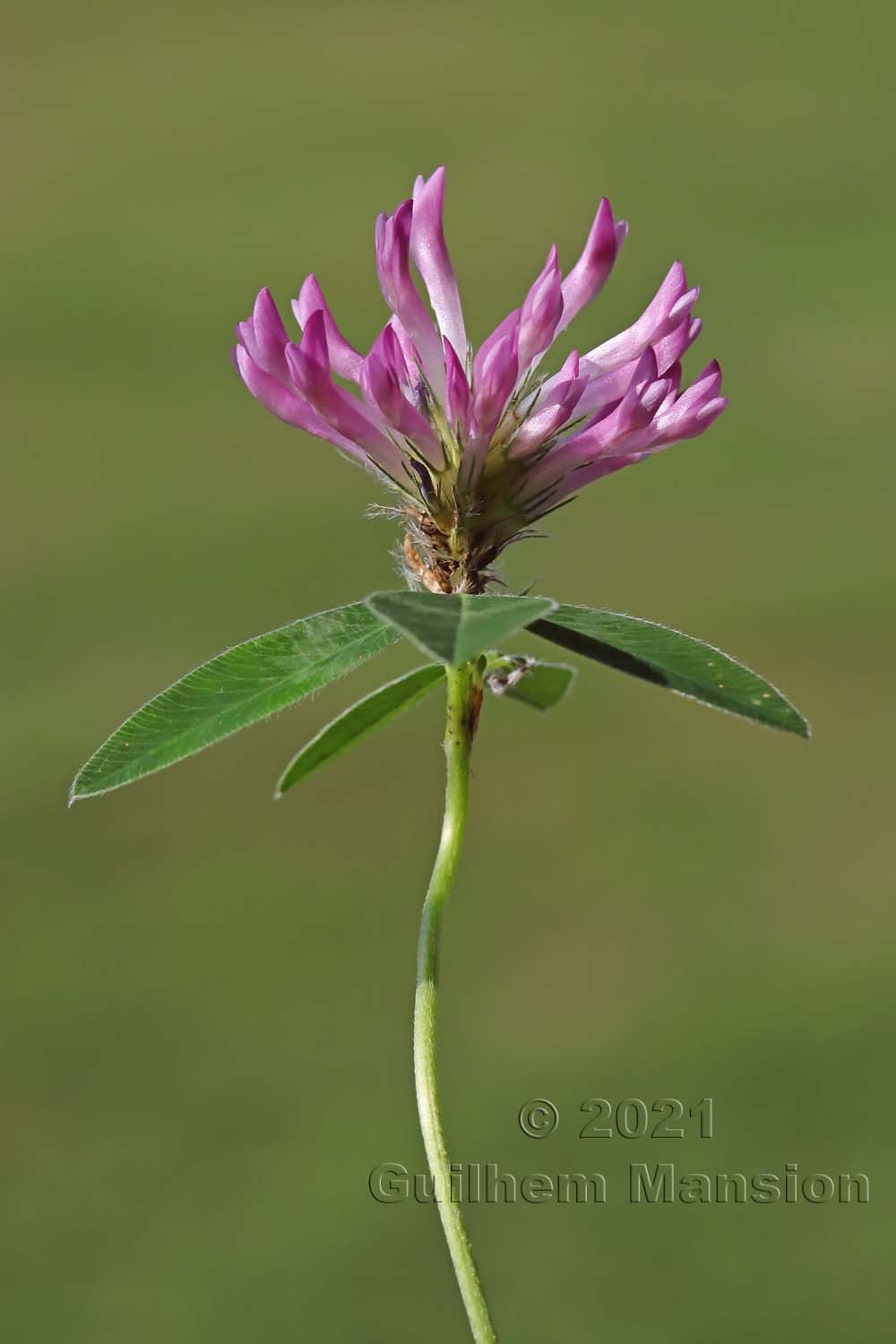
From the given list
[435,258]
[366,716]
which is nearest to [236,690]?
[366,716]

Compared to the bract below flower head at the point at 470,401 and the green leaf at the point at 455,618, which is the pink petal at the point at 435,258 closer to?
the bract below flower head at the point at 470,401

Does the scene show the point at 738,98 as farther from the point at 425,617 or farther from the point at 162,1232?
the point at 425,617

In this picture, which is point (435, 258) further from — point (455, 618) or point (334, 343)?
point (455, 618)

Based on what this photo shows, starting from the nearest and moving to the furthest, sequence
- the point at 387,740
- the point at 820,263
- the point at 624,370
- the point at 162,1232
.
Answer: the point at 624,370, the point at 162,1232, the point at 387,740, the point at 820,263

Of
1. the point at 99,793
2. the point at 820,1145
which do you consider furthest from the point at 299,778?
the point at 820,1145

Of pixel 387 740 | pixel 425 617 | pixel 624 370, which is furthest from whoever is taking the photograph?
pixel 387 740

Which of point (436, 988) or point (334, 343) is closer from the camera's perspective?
point (436, 988)

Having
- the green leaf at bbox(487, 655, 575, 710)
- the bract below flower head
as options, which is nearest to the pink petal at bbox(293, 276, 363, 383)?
the bract below flower head
